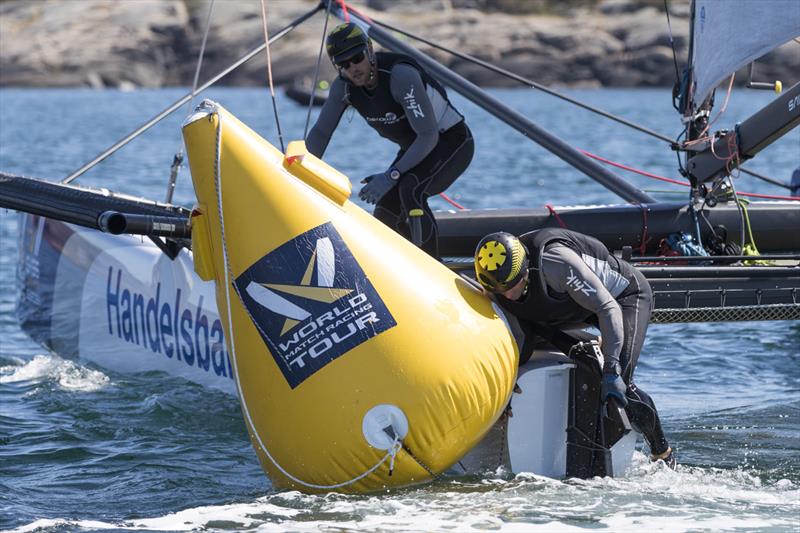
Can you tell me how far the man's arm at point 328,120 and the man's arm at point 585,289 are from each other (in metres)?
1.94

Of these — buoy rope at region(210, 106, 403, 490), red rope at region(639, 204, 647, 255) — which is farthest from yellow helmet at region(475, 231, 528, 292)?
red rope at region(639, 204, 647, 255)

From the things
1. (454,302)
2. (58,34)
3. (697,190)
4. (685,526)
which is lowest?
(685,526)

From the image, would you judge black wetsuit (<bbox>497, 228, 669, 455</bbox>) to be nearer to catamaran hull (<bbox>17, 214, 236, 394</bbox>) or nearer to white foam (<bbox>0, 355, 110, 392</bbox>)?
catamaran hull (<bbox>17, 214, 236, 394</bbox>)

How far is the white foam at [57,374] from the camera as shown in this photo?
7.98m

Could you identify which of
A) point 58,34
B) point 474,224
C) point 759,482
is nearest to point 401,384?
point 759,482

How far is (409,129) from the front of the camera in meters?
6.91

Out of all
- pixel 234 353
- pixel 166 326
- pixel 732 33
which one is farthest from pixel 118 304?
pixel 732 33

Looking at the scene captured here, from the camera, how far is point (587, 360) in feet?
18.4

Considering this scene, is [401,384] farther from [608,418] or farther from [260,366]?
[608,418]

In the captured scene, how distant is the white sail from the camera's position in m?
7.21

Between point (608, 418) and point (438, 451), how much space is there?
0.81 m

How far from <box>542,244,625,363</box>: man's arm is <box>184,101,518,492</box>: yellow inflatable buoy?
37 cm

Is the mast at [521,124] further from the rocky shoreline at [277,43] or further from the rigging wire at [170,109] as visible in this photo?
the rocky shoreline at [277,43]

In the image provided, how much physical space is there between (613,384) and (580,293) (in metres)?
0.43
